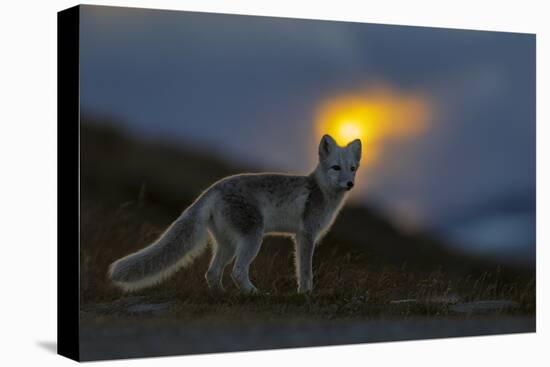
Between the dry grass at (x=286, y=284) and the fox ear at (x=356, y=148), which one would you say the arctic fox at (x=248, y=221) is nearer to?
the fox ear at (x=356, y=148)

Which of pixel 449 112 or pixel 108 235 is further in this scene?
pixel 449 112

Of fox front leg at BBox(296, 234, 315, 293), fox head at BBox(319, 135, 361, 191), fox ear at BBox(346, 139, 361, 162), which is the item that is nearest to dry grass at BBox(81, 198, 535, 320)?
fox front leg at BBox(296, 234, 315, 293)

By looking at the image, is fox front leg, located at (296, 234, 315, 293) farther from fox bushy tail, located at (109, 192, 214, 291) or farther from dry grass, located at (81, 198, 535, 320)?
fox bushy tail, located at (109, 192, 214, 291)

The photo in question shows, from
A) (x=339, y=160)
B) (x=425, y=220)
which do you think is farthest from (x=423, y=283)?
(x=339, y=160)

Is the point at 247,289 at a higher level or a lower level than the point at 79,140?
lower

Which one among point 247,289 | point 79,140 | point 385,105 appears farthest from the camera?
point 385,105

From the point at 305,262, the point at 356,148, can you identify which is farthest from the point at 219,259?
the point at 356,148

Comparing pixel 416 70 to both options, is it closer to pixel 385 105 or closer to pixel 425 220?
pixel 385 105

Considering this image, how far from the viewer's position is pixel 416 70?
14.3 metres

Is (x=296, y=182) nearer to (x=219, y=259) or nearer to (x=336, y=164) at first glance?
(x=336, y=164)

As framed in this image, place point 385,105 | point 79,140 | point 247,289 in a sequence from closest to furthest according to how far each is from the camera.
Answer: point 79,140, point 247,289, point 385,105

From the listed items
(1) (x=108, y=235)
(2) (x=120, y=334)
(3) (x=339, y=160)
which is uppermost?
(3) (x=339, y=160)

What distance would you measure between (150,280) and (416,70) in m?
4.40

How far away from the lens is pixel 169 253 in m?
12.9
